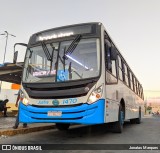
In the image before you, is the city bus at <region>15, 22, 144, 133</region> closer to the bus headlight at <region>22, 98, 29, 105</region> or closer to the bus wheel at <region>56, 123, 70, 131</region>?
the bus headlight at <region>22, 98, 29, 105</region>

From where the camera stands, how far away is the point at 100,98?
801cm

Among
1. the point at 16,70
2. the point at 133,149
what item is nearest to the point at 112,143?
the point at 133,149

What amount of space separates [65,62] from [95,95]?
1387 millimetres

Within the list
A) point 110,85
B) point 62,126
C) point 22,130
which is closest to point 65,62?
point 110,85

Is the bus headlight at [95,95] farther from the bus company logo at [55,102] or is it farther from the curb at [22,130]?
the curb at [22,130]

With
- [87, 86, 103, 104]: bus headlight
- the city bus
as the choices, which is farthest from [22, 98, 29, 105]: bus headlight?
[87, 86, 103, 104]: bus headlight

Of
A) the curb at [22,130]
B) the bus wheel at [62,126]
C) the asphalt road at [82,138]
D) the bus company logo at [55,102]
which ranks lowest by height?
the asphalt road at [82,138]

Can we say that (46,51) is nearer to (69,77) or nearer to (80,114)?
(69,77)

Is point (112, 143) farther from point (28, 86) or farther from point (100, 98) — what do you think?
point (28, 86)

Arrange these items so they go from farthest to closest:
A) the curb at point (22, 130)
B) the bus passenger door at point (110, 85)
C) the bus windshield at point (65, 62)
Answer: the curb at point (22, 130), the bus passenger door at point (110, 85), the bus windshield at point (65, 62)

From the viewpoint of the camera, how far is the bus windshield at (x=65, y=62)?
27.2ft

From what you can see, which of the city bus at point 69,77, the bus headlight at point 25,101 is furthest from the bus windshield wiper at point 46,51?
the bus headlight at point 25,101

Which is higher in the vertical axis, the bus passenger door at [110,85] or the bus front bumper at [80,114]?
the bus passenger door at [110,85]

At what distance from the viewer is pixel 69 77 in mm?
8195
